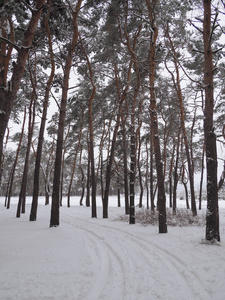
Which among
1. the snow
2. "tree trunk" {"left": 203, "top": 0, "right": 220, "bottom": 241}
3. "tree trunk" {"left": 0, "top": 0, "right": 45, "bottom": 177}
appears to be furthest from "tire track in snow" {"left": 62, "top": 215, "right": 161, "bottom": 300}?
"tree trunk" {"left": 0, "top": 0, "right": 45, "bottom": 177}

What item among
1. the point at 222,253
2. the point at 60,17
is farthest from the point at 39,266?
the point at 60,17

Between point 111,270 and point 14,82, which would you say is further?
point 14,82

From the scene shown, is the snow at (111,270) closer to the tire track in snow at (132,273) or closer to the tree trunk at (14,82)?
the tire track in snow at (132,273)

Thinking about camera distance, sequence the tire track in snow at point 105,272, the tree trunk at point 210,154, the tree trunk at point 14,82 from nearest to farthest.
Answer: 1. the tire track in snow at point 105,272
2. the tree trunk at point 14,82
3. the tree trunk at point 210,154

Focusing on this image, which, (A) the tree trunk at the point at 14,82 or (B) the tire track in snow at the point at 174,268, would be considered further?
(A) the tree trunk at the point at 14,82

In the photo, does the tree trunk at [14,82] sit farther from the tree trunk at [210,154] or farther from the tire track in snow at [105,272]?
the tree trunk at [210,154]

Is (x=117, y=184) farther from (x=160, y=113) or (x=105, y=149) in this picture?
(x=160, y=113)

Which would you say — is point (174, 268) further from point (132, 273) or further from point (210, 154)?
point (210, 154)

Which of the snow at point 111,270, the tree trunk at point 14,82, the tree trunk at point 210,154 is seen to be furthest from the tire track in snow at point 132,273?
the tree trunk at point 14,82

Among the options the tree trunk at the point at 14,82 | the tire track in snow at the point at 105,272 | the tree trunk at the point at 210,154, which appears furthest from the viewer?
the tree trunk at the point at 210,154

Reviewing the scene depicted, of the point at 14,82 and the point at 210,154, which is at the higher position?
the point at 14,82

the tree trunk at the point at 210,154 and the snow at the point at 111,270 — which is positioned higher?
the tree trunk at the point at 210,154

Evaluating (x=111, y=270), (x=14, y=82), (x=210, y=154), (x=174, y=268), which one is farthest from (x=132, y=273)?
(x=14, y=82)

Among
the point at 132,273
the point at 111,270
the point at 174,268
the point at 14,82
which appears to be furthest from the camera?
the point at 14,82
